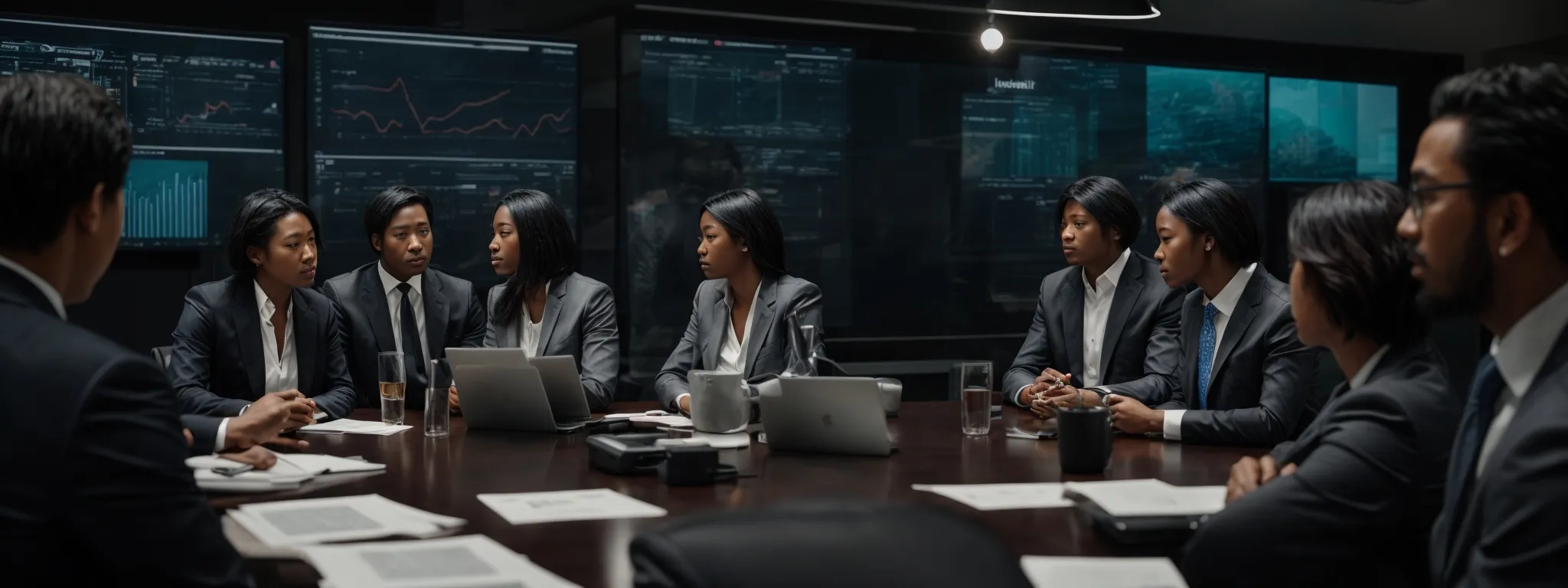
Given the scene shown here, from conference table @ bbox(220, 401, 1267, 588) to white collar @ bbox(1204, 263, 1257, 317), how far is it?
1.98ft

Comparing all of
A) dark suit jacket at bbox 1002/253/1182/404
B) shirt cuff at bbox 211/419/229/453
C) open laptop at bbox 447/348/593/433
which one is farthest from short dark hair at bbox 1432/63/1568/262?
shirt cuff at bbox 211/419/229/453

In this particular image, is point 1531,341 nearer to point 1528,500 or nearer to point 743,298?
point 1528,500

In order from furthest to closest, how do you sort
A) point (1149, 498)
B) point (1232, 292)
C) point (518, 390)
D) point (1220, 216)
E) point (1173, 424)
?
point (1220, 216) → point (1232, 292) → point (518, 390) → point (1173, 424) → point (1149, 498)

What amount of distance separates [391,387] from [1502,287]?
2457 millimetres

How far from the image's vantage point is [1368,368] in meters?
2.01

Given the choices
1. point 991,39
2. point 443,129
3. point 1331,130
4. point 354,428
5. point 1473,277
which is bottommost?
point 354,428

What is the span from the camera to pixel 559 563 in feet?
5.73

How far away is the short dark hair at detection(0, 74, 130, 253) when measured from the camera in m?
1.58

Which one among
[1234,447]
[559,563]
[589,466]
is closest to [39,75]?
[559,563]

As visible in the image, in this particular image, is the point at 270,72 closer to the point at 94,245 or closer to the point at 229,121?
the point at 229,121

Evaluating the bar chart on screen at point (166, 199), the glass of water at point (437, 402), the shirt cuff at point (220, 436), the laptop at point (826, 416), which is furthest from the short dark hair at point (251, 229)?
the laptop at point (826, 416)

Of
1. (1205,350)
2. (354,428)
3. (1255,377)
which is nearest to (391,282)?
(354,428)

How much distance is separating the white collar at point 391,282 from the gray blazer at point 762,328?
0.92 m

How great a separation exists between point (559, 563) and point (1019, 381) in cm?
249
